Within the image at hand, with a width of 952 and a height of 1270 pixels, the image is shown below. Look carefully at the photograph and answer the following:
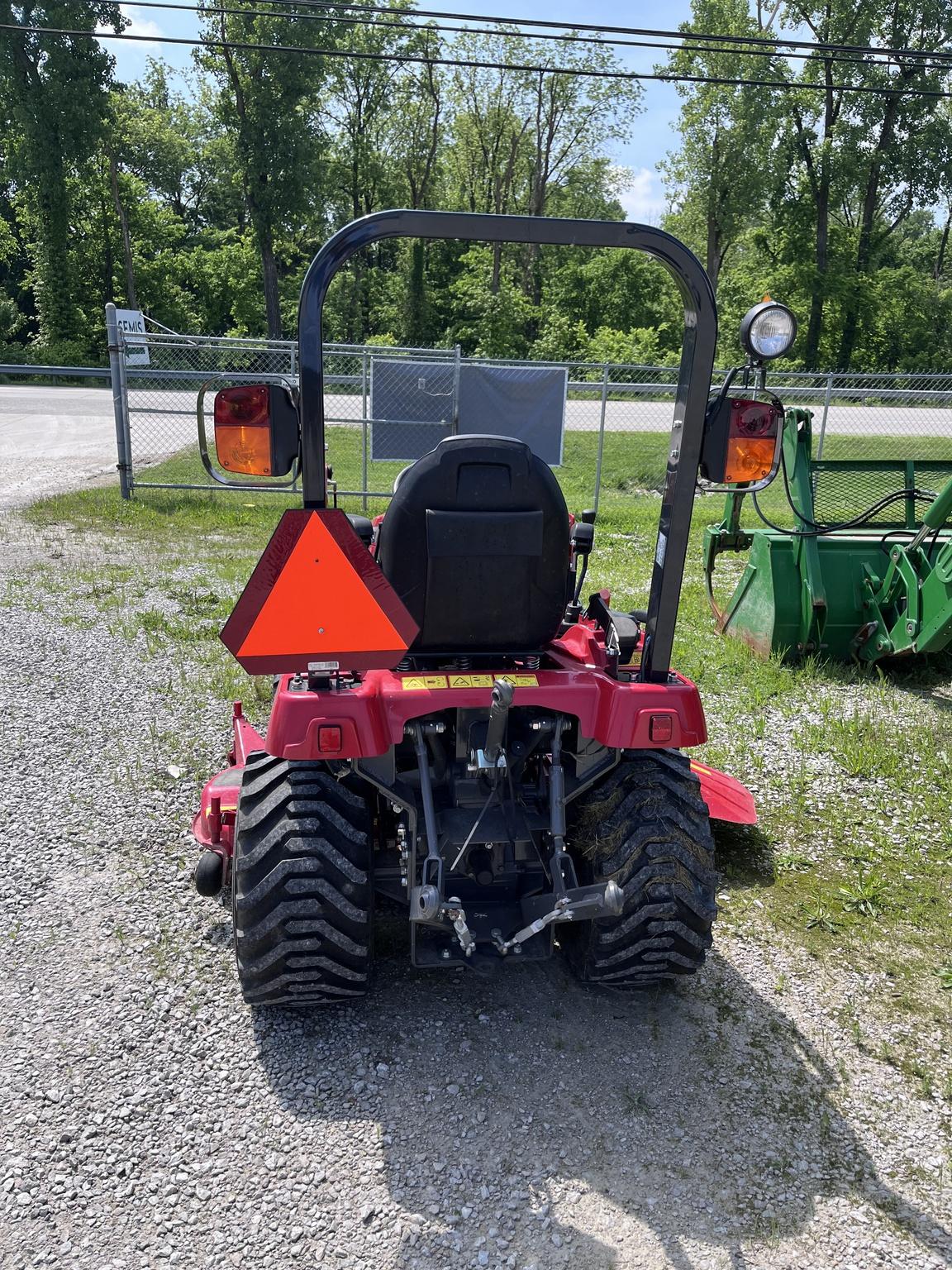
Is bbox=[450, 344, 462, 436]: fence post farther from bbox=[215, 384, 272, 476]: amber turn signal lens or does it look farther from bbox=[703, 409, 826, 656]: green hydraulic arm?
bbox=[215, 384, 272, 476]: amber turn signal lens

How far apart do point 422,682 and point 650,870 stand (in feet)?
2.97

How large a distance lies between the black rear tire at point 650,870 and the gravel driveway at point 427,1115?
11.3 inches

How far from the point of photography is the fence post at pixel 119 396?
10.8 m

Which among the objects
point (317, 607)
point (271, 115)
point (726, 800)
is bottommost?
point (726, 800)

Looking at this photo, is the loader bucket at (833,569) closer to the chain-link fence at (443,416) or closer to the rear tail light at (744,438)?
the chain-link fence at (443,416)

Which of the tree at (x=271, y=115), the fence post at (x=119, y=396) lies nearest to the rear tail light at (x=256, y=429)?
the fence post at (x=119, y=396)

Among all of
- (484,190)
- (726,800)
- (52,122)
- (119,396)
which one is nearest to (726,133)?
(484,190)

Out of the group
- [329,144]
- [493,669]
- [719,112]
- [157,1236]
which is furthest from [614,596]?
[329,144]

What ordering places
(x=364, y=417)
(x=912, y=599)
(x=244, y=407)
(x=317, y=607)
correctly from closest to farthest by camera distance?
(x=244, y=407) → (x=317, y=607) → (x=912, y=599) → (x=364, y=417)

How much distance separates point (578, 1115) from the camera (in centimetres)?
275

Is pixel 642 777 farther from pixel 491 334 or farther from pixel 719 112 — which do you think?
pixel 719 112

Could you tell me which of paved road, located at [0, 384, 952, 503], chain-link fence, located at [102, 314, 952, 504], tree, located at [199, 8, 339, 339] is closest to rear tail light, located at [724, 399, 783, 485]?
chain-link fence, located at [102, 314, 952, 504]

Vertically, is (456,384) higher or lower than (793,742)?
higher

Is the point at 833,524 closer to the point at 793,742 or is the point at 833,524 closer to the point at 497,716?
the point at 793,742
